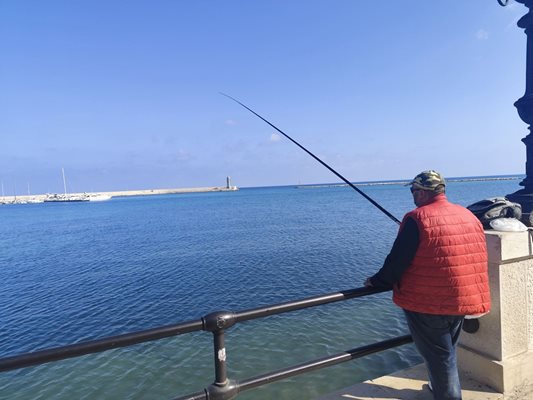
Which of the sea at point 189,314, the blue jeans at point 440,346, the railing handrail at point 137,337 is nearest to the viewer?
the railing handrail at point 137,337

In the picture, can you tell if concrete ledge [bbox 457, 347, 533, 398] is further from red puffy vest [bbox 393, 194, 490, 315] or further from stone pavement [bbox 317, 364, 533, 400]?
red puffy vest [bbox 393, 194, 490, 315]

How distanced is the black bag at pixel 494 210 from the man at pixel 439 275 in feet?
3.12

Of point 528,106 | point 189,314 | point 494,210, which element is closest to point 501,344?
point 494,210

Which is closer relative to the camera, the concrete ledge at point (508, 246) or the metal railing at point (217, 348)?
the metal railing at point (217, 348)

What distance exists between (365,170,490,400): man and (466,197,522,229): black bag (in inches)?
37.5

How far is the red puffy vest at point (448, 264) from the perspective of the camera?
2.33 m

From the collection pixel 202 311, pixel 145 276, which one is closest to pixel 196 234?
pixel 145 276

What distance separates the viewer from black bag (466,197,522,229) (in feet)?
10.5

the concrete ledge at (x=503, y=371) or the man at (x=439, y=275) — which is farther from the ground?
the man at (x=439, y=275)

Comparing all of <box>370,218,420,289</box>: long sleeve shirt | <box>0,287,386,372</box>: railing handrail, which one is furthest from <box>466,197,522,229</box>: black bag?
<box>0,287,386,372</box>: railing handrail

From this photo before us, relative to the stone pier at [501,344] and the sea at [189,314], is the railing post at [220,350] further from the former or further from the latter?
the sea at [189,314]

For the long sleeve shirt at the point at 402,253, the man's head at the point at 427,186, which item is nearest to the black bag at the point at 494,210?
the man's head at the point at 427,186

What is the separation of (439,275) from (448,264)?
10 centimetres

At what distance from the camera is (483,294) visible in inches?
94.8
